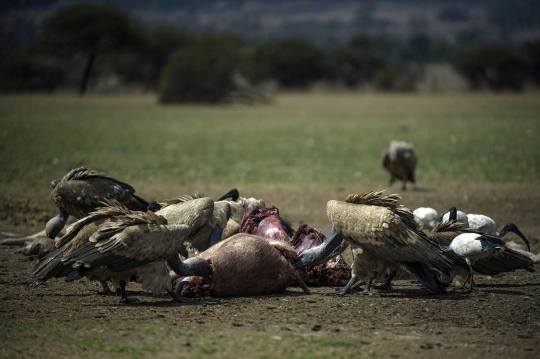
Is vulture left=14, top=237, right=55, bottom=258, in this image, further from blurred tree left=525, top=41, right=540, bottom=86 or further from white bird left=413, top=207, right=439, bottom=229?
blurred tree left=525, top=41, right=540, bottom=86

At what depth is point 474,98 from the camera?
146 feet

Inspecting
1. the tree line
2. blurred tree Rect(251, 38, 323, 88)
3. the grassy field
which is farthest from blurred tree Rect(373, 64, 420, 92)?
→ the grassy field

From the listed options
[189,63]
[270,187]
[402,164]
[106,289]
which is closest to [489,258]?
[106,289]

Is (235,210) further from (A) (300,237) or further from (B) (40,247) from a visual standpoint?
(B) (40,247)

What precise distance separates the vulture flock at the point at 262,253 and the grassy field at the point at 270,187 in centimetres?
23

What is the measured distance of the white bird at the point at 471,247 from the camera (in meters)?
7.06

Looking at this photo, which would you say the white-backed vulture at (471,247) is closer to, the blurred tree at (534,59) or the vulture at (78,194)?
the vulture at (78,194)

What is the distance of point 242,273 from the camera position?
7.05 m

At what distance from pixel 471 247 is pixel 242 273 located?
2.13m

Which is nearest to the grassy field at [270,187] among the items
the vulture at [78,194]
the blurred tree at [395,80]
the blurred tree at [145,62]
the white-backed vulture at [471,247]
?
the white-backed vulture at [471,247]

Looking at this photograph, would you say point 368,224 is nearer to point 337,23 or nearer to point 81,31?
point 81,31

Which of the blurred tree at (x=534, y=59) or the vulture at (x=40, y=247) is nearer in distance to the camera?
the vulture at (x=40, y=247)

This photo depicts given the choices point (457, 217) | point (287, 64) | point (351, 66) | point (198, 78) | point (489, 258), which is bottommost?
point (489, 258)

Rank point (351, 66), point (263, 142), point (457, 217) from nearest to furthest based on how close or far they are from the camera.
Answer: point (457, 217) < point (263, 142) < point (351, 66)
